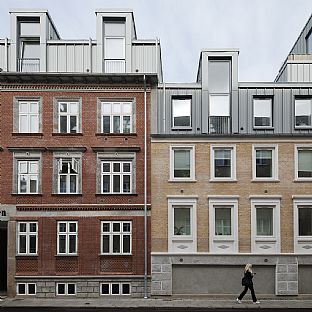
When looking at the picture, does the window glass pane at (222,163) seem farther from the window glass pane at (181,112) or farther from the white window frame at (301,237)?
the white window frame at (301,237)

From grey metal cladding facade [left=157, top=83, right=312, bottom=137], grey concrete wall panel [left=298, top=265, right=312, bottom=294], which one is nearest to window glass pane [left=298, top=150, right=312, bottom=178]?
grey metal cladding facade [left=157, top=83, right=312, bottom=137]

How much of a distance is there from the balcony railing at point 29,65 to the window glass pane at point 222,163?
1072cm

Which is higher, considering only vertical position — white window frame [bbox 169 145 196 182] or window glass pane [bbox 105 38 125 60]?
window glass pane [bbox 105 38 125 60]

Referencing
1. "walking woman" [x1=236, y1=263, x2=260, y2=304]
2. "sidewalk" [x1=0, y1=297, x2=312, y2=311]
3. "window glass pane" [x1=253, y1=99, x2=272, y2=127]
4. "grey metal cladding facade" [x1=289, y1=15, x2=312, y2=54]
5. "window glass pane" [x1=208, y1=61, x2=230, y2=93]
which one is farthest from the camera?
Answer: "grey metal cladding facade" [x1=289, y1=15, x2=312, y2=54]

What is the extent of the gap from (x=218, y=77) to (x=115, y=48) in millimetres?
5867

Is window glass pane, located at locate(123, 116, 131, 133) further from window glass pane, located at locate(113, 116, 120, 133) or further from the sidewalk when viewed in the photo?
the sidewalk

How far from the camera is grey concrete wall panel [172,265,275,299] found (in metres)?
25.1

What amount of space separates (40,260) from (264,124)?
548 inches

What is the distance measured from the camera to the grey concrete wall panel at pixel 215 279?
2512 cm

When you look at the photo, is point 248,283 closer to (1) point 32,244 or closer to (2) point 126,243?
(2) point 126,243

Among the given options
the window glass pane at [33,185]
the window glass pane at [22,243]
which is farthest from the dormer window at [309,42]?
the window glass pane at [22,243]

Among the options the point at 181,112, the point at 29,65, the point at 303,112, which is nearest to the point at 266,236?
the point at 303,112

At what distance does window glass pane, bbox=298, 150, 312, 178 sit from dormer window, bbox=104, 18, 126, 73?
1061 centimetres

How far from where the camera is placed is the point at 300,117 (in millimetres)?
26250
